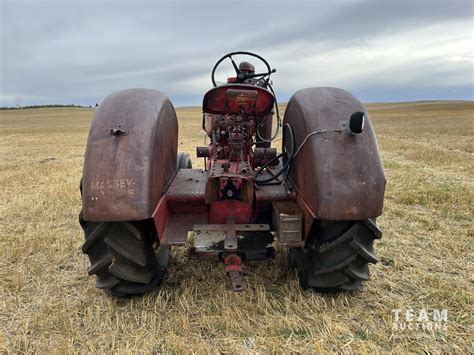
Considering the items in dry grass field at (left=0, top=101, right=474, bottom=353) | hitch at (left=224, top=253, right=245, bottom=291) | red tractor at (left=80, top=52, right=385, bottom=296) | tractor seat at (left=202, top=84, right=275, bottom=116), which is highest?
tractor seat at (left=202, top=84, right=275, bottom=116)

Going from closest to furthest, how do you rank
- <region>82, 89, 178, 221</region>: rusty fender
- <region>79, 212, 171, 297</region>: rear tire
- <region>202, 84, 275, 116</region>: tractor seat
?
<region>82, 89, 178, 221</region>: rusty fender → <region>79, 212, 171, 297</region>: rear tire → <region>202, 84, 275, 116</region>: tractor seat

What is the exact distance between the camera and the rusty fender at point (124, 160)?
2.35 meters

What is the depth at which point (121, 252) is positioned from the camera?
2.52m

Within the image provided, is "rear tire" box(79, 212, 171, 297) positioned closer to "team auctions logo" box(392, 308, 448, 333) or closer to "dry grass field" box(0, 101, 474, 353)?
"dry grass field" box(0, 101, 474, 353)

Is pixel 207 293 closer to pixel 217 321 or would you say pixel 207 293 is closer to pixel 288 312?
pixel 217 321

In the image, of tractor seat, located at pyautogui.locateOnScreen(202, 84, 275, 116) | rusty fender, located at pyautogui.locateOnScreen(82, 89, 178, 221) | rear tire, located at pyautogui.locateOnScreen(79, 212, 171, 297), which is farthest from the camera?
tractor seat, located at pyautogui.locateOnScreen(202, 84, 275, 116)

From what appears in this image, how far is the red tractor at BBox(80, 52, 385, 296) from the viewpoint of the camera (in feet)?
7.82

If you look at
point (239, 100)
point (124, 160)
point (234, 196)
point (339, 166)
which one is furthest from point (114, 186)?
point (339, 166)

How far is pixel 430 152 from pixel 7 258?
11105 mm

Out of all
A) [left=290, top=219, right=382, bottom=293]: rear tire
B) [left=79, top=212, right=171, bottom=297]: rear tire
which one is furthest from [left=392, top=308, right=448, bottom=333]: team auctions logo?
[left=79, top=212, right=171, bottom=297]: rear tire

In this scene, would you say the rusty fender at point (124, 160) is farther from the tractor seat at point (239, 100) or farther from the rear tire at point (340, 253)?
the rear tire at point (340, 253)

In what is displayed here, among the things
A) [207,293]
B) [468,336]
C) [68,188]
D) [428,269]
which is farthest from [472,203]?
[68,188]

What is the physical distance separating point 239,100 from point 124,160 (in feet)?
3.52

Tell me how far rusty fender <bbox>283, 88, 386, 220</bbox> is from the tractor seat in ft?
1.37
